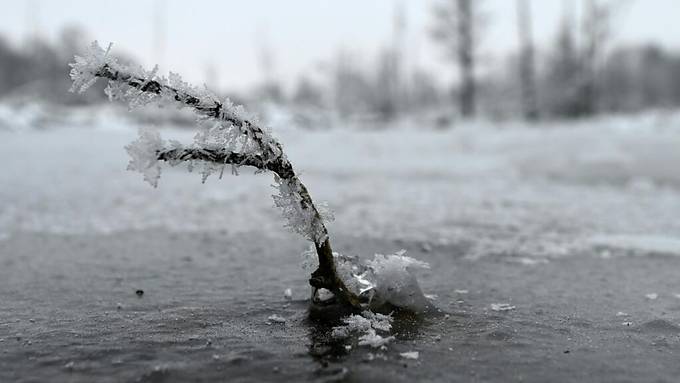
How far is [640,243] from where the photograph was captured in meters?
4.13

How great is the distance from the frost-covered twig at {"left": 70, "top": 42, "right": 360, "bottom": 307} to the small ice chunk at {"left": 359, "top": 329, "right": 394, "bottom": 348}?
451mm

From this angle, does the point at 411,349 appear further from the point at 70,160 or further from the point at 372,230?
the point at 70,160

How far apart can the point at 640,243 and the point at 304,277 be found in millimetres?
2529

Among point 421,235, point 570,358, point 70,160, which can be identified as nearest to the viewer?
point 570,358

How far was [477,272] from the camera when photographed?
337 centimetres

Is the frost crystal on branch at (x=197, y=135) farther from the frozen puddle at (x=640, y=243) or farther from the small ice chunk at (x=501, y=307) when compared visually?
the frozen puddle at (x=640, y=243)

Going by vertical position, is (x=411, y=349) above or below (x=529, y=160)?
below

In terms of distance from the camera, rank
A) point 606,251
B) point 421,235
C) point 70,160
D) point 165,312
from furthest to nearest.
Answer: point 70,160 → point 421,235 → point 606,251 → point 165,312

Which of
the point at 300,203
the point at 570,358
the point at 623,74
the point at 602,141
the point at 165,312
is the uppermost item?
the point at 623,74

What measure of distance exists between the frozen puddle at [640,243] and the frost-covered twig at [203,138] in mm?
2610

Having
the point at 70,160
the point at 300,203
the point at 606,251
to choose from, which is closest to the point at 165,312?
the point at 300,203

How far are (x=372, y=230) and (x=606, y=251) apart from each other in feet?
5.74

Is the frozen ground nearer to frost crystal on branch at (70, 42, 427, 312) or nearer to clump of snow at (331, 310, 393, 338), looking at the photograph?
clump of snow at (331, 310, 393, 338)

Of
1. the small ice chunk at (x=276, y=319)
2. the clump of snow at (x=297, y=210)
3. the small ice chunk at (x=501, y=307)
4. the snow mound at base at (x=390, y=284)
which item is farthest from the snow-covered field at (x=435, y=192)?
the small ice chunk at (x=501, y=307)
